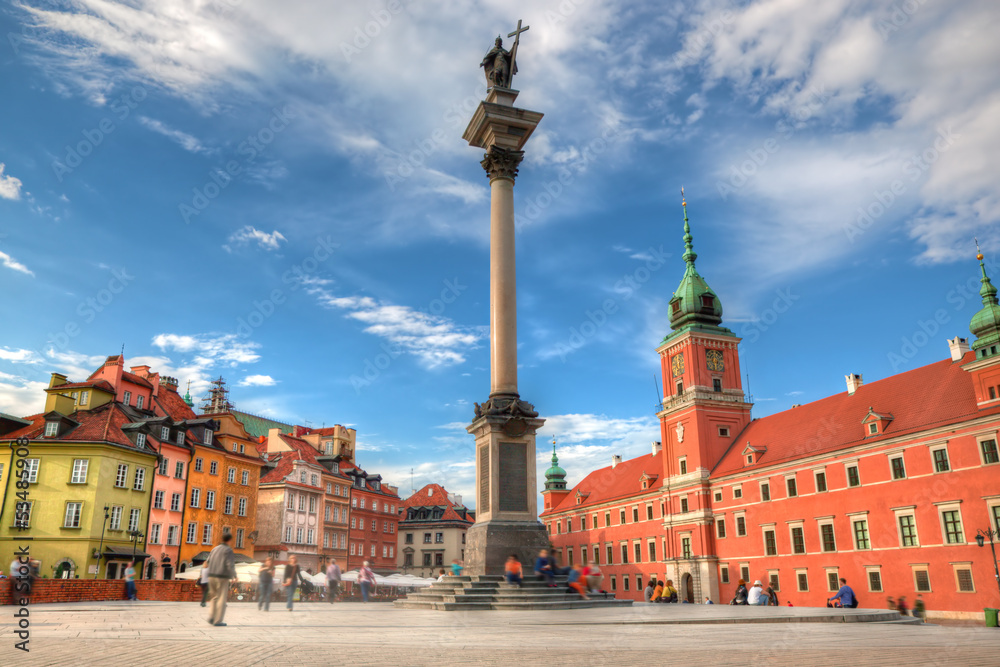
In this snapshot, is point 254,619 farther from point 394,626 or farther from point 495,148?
point 495,148

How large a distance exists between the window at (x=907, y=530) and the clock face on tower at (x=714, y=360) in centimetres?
2815

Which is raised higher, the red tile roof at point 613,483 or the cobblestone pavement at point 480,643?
the red tile roof at point 613,483

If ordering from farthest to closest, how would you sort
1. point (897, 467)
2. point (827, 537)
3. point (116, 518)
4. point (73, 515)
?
point (827, 537) < point (897, 467) < point (116, 518) < point (73, 515)

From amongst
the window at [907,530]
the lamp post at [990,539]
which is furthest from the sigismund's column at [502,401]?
the window at [907,530]

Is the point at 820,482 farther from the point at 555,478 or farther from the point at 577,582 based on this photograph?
the point at 555,478

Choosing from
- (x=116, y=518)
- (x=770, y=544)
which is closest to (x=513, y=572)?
(x=116, y=518)

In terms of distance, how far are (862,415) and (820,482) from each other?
5959 millimetres

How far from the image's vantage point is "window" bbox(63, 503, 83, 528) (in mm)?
39906

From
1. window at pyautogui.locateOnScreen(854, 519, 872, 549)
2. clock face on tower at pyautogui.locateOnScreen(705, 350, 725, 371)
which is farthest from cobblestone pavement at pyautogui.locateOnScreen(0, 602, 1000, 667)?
clock face on tower at pyautogui.locateOnScreen(705, 350, 725, 371)

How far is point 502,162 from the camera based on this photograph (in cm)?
2430

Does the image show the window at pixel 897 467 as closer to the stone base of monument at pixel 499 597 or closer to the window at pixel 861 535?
the window at pixel 861 535

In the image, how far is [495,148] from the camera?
24250mm

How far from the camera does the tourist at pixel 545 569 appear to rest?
18.8 metres

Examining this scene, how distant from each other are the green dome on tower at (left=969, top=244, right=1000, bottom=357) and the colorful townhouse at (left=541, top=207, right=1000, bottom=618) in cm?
10
